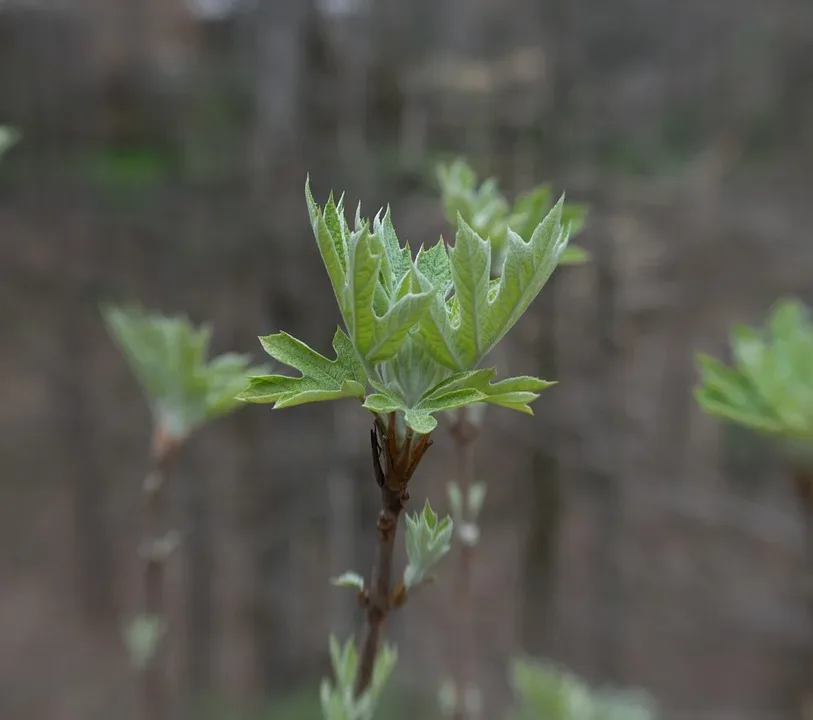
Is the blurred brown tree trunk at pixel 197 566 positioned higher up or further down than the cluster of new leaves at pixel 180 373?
further down

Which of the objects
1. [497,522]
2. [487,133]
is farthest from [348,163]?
[497,522]

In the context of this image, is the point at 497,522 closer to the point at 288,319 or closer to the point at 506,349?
the point at 506,349

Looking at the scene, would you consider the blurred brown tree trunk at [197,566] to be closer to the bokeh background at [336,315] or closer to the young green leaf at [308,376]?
the bokeh background at [336,315]

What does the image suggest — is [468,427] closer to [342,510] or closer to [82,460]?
[342,510]

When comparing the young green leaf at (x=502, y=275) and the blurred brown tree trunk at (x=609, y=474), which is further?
the blurred brown tree trunk at (x=609, y=474)

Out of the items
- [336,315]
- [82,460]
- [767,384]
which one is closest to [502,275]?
[767,384]

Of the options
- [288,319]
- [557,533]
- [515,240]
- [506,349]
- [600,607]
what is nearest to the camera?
[515,240]

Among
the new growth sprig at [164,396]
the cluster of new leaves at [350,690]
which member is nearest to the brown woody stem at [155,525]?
the new growth sprig at [164,396]
